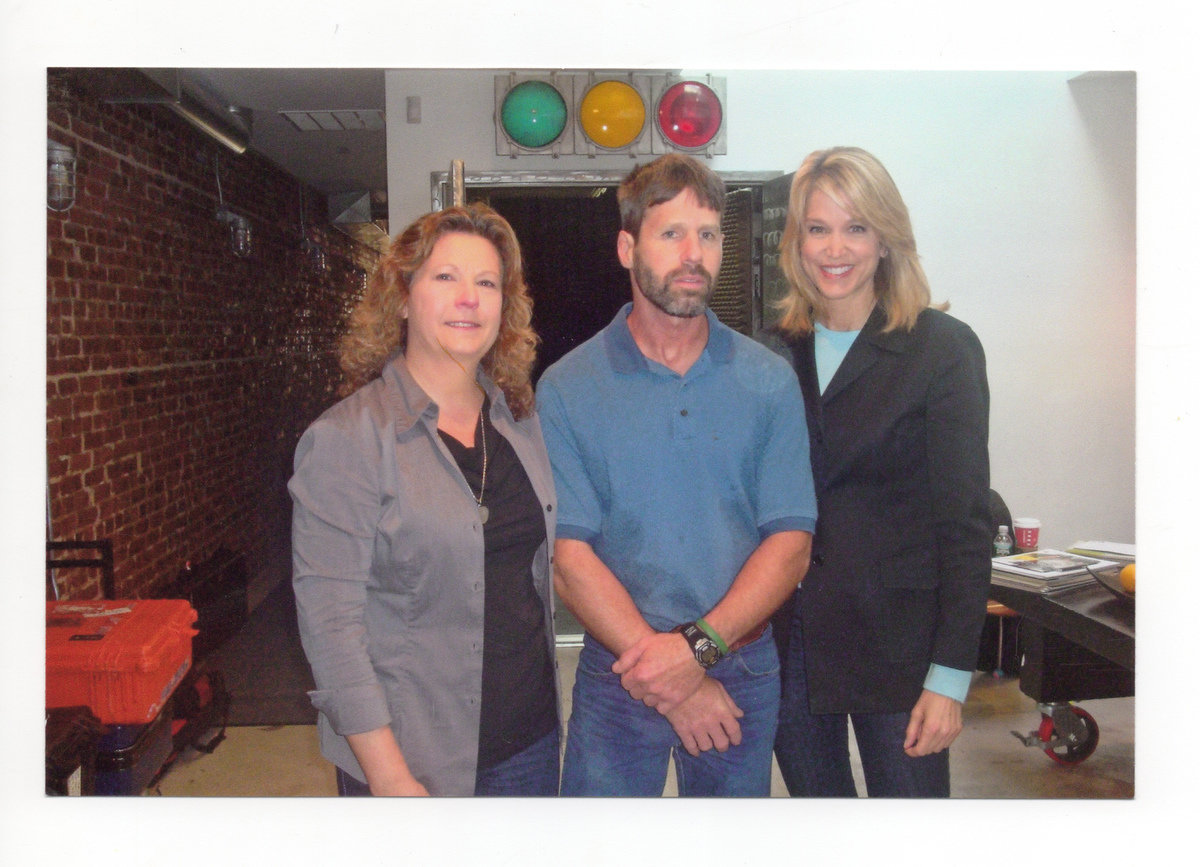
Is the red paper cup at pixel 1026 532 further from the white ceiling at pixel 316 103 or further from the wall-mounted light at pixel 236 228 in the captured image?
the wall-mounted light at pixel 236 228

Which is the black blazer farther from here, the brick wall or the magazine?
the brick wall

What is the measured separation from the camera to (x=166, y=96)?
6.63ft

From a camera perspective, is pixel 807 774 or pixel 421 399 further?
pixel 807 774

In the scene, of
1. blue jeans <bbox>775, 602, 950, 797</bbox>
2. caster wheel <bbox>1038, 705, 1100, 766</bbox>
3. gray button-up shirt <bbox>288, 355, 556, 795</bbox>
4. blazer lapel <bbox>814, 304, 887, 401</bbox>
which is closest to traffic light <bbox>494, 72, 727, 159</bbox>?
blazer lapel <bbox>814, 304, 887, 401</bbox>

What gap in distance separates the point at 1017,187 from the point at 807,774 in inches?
49.3

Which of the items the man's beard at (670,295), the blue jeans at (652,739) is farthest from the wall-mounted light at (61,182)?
the blue jeans at (652,739)

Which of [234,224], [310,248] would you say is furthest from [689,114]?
[234,224]

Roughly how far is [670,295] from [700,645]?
676 mm

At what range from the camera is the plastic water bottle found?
2020 mm

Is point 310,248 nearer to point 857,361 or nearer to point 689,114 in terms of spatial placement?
point 689,114

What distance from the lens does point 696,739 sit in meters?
2.00
